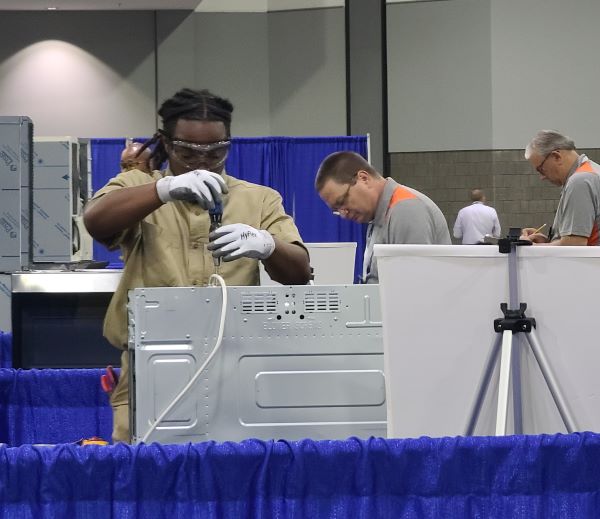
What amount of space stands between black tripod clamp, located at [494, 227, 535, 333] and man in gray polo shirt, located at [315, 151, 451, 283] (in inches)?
36.7

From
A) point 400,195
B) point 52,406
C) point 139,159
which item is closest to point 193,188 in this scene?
point 400,195

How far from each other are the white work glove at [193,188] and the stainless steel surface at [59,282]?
2.63m

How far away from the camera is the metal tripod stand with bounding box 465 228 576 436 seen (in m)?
2.06

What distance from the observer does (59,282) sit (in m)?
4.84

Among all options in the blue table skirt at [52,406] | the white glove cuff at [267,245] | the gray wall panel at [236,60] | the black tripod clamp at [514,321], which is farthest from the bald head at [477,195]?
the black tripod clamp at [514,321]

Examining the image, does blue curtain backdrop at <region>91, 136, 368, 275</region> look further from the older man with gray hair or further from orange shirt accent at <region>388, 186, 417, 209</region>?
orange shirt accent at <region>388, 186, 417, 209</region>

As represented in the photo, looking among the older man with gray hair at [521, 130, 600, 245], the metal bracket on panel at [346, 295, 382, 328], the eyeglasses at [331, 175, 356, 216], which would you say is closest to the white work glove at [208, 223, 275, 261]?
the metal bracket on panel at [346, 295, 382, 328]

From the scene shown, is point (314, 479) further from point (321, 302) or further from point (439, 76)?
point (439, 76)

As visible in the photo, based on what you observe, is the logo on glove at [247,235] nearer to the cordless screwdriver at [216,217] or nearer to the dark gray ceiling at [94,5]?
the cordless screwdriver at [216,217]

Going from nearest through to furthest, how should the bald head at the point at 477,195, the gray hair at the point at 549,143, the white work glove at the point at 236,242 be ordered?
the white work glove at the point at 236,242 → the gray hair at the point at 549,143 → the bald head at the point at 477,195

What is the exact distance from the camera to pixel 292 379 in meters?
2.15

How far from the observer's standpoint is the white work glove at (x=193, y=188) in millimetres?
2238

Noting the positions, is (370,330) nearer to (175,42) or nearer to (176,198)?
(176,198)

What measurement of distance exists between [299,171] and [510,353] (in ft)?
33.7
